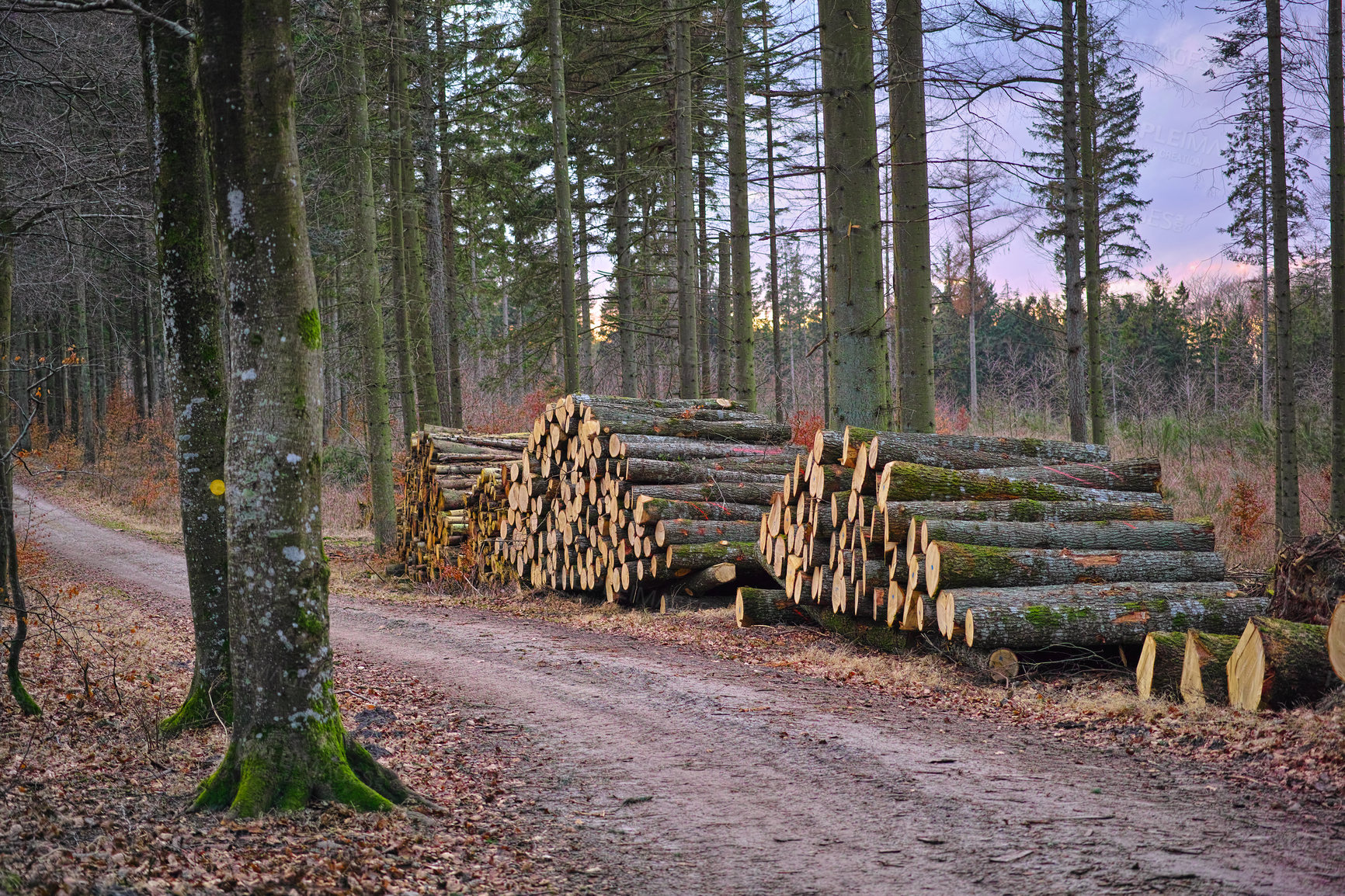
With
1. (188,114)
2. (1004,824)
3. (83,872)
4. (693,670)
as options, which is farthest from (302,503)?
(693,670)

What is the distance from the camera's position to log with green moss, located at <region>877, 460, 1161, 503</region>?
7.78 m

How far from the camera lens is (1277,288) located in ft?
44.8

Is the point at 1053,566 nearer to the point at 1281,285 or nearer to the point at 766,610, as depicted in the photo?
the point at 766,610

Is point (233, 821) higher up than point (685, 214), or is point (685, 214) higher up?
point (685, 214)

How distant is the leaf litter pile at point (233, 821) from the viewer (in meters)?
3.32

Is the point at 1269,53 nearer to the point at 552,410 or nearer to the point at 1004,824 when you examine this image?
the point at 552,410

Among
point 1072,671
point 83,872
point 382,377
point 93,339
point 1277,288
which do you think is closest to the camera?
point 83,872

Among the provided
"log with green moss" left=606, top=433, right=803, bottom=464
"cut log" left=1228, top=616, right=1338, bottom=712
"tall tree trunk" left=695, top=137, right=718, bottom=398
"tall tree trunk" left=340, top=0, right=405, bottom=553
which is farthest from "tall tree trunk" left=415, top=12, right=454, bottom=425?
"cut log" left=1228, top=616, right=1338, bottom=712

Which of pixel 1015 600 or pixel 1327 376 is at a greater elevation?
pixel 1327 376

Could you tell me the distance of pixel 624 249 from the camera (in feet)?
68.8

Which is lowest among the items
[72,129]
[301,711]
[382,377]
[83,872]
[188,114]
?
[83,872]

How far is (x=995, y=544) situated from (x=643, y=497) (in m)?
4.37

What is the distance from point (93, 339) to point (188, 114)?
40.5 meters

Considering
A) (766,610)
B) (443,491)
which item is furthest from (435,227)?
(766,610)
